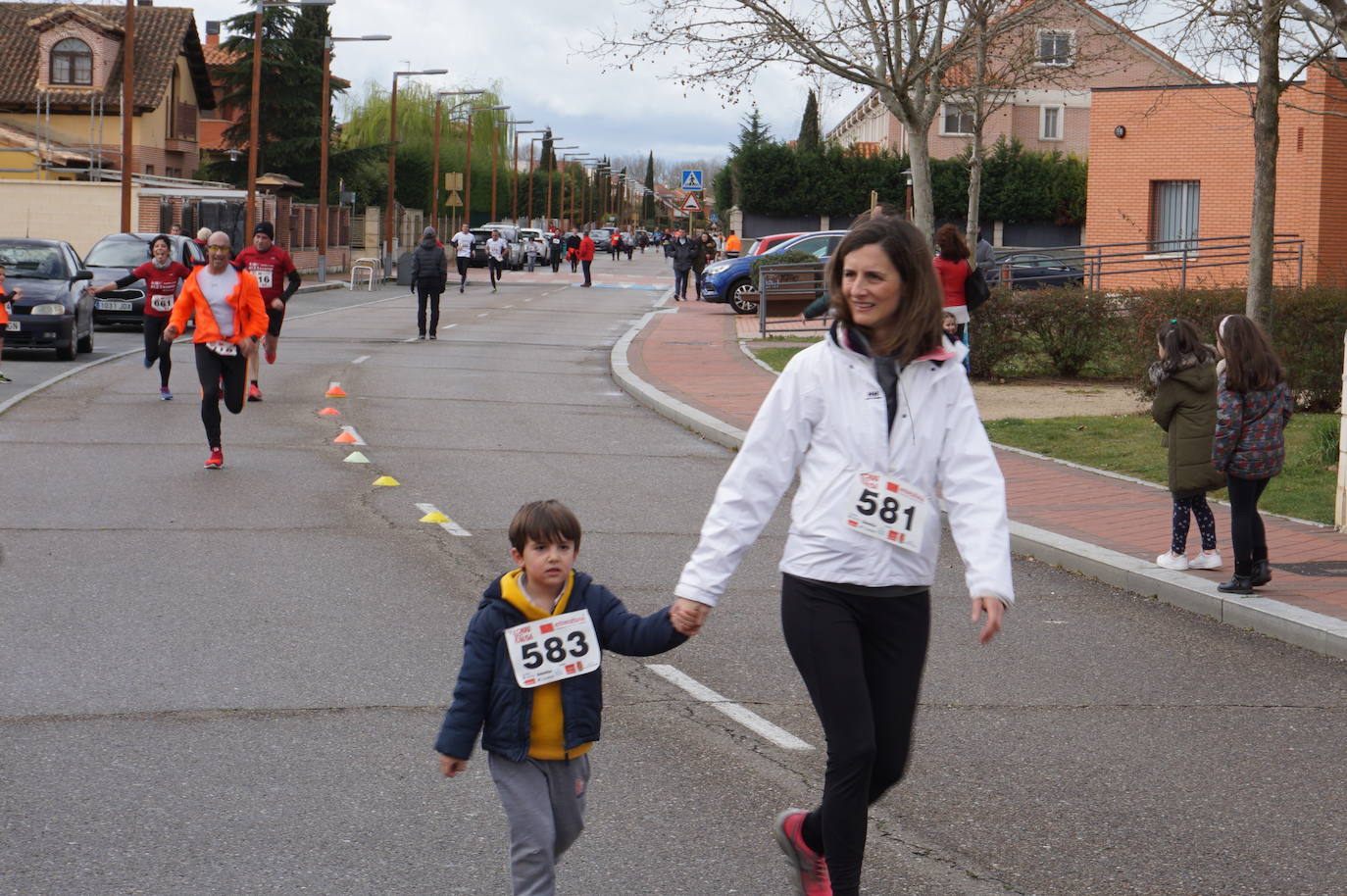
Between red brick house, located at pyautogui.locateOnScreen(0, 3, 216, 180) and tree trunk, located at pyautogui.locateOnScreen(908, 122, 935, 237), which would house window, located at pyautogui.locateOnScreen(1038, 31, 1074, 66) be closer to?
tree trunk, located at pyautogui.locateOnScreen(908, 122, 935, 237)

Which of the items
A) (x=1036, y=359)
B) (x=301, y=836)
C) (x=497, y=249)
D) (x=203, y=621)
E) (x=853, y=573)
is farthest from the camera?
(x=497, y=249)

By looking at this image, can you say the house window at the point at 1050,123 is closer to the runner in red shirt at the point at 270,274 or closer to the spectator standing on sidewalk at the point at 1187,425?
the runner in red shirt at the point at 270,274

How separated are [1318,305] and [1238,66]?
89.3 inches

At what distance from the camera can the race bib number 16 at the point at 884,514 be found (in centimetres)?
A: 394

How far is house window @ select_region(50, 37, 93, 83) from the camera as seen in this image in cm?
6219

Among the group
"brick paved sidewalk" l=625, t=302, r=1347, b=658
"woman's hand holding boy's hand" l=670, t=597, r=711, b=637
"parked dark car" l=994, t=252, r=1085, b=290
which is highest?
"parked dark car" l=994, t=252, r=1085, b=290

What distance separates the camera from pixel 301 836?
15.8ft

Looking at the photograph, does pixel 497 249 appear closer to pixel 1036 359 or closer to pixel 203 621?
pixel 1036 359

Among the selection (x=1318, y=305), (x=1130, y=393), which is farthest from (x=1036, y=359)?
(x=1318, y=305)

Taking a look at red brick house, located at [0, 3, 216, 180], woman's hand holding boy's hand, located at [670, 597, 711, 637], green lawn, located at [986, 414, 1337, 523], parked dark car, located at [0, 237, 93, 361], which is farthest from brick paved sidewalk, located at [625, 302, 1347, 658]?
red brick house, located at [0, 3, 216, 180]

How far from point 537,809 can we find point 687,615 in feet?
1.85

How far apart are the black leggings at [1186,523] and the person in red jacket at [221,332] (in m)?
6.83

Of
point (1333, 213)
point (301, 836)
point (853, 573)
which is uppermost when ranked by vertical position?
point (1333, 213)

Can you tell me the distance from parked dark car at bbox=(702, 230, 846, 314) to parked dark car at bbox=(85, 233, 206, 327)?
12069mm
